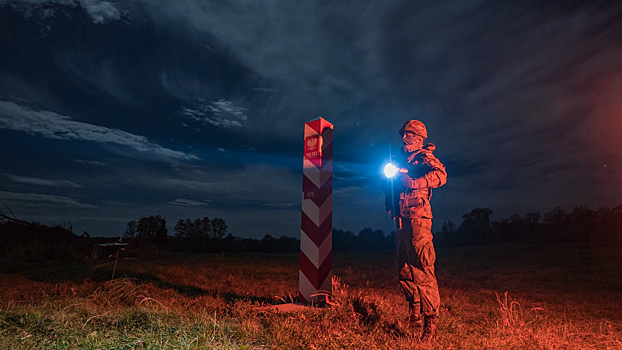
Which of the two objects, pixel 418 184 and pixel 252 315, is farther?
pixel 418 184

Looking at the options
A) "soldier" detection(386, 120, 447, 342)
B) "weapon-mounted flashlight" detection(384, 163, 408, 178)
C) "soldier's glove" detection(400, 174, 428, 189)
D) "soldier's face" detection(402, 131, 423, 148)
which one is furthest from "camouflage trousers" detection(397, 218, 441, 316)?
"soldier's face" detection(402, 131, 423, 148)

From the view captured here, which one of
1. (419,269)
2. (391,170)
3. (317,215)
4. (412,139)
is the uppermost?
(412,139)

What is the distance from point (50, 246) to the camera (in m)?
12.7

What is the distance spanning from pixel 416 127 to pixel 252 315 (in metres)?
3.80

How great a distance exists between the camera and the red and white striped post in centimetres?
622

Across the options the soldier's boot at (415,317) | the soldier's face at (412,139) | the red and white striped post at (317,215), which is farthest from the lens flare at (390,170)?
the soldier's boot at (415,317)

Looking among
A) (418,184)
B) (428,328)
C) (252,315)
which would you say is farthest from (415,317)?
(252,315)

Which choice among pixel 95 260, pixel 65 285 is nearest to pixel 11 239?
pixel 95 260

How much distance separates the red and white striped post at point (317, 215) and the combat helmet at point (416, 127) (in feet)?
4.87

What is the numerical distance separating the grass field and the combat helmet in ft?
9.36

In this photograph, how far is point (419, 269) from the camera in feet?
16.9

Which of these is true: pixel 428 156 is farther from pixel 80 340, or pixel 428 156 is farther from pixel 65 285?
pixel 65 285

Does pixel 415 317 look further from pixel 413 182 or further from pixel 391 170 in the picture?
pixel 391 170

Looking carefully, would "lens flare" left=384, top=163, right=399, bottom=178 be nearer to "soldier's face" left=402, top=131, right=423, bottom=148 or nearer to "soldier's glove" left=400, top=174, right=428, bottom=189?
"soldier's glove" left=400, top=174, right=428, bottom=189
